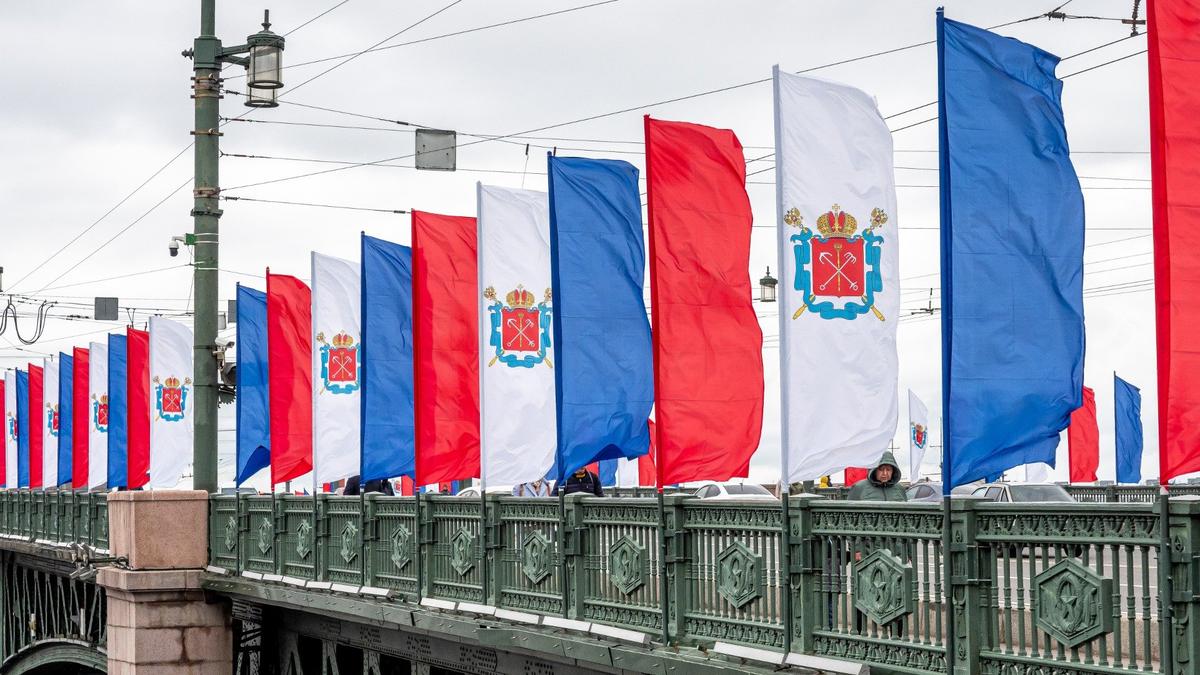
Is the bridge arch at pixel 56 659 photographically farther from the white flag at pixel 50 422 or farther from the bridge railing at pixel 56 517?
the white flag at pixel 50 422

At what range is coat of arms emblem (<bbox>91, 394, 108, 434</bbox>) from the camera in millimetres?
34312

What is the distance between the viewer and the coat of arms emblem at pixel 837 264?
44.2 feet

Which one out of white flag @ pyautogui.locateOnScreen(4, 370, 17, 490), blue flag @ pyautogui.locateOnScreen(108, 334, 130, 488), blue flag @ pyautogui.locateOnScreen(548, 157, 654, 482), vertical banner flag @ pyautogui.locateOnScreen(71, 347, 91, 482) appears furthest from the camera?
white flag @ pyautogui.locateOnScreen(4, 370, 17, 490)

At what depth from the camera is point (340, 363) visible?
963 inches

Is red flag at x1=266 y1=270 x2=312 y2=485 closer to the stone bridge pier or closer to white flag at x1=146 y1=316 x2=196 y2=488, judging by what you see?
the stone bridge pier

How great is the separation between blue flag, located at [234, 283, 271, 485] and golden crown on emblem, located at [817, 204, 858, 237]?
50.7 feet

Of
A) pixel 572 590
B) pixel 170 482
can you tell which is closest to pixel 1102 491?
pixel 170 482

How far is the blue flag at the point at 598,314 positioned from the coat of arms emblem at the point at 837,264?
3983mm

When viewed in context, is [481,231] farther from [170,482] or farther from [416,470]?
[170,482]

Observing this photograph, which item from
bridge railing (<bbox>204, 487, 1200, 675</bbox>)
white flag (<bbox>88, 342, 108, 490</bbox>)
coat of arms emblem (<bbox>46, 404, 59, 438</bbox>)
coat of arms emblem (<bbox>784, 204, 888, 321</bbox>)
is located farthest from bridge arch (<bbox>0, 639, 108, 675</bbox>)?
coat of arms emblem (<bbox>784, 204, 888, 321</bbox>)

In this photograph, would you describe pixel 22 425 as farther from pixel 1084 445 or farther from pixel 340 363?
pixel 1084 445

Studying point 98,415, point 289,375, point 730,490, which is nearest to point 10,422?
point 98,415

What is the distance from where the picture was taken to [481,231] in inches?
768

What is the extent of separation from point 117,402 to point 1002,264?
2420 centimetres
